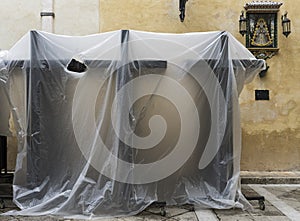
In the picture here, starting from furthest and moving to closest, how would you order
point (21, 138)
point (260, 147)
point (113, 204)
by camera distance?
point (260, 147) → point (21, 138) → point (113, 204)

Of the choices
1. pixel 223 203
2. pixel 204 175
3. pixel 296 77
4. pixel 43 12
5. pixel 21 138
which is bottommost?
pixel 223 203

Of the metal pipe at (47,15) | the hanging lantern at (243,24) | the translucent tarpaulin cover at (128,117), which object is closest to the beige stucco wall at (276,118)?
the hanging lantern at (243,24)

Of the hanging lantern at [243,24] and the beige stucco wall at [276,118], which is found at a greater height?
the hanging lantern at [243,24]

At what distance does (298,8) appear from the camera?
7.11 metres

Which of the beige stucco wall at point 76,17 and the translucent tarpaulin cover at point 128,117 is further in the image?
the beige stucco wall at point 76,17

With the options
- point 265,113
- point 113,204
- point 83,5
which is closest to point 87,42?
point 113,204

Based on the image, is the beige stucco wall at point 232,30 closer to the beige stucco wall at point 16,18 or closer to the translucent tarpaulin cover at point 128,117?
the beige stucco wall at point 16,18

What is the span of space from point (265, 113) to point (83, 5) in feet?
13.9

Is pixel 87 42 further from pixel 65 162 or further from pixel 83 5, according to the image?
pixel 83 5

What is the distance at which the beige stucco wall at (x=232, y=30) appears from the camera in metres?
7.06

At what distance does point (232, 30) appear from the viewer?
23.5 feet

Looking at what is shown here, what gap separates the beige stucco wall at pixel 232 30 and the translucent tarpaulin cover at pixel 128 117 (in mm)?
2418

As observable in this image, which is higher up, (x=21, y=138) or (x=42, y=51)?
(x=42, y=51)

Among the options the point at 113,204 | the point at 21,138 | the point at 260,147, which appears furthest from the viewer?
the point at 260,147
